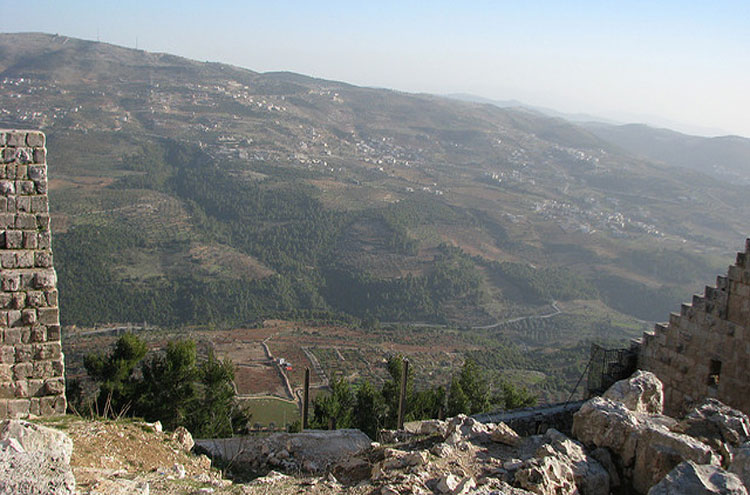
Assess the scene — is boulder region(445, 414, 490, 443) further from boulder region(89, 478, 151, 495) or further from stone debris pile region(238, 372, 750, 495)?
boulder region(89, 478, 151, 495)

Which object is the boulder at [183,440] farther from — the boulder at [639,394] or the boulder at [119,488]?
the boulder at [639,394]

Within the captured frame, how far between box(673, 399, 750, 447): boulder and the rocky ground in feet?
0.04

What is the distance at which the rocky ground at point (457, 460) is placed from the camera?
526 cm

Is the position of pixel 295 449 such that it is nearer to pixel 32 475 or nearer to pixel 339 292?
pixel 32 475

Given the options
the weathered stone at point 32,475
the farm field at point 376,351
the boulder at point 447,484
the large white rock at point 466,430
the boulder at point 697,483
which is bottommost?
the farm field at point 376,351

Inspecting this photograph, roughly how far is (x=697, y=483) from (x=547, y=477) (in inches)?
52.7

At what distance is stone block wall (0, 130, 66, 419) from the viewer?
27.5ft

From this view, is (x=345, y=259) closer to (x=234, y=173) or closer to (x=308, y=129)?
(x=234, y=173)

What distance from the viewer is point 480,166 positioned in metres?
165

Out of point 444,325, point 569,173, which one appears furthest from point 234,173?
point 569,173

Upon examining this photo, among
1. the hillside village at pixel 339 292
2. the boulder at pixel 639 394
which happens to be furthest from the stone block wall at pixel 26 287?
the boulder at pixel 639 394

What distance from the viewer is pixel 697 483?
5160mm

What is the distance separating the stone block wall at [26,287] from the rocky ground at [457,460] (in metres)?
0.72

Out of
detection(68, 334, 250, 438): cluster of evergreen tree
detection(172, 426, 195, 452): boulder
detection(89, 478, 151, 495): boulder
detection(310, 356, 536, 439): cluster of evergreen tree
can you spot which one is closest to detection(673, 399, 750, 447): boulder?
detection(89, 478, 151, 495): boulder
